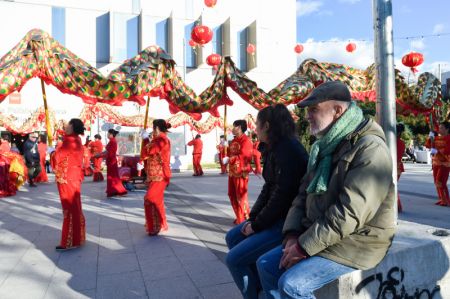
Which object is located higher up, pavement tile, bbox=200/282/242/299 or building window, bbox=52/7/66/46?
building window, bbox=52/7/66/46

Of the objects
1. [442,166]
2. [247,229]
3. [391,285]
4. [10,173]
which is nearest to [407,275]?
[391,285]

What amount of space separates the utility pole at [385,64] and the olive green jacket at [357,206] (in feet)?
4.12

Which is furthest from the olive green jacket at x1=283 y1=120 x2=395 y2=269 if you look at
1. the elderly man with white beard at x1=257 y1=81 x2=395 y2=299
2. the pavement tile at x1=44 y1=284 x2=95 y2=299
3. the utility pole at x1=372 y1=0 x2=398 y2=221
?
the pavement tile at x1=44 y1=284 x2=95 y2=299

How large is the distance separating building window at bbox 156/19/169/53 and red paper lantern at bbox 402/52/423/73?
17.1m

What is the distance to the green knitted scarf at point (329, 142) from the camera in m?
1.93

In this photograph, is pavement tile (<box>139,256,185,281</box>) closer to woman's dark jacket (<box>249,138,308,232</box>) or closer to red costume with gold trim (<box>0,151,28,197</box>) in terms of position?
woman's dark jacket (<box>249,138,308,232</box>)

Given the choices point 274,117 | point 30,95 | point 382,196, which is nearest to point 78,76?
point 274,117

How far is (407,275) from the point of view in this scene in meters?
2.19

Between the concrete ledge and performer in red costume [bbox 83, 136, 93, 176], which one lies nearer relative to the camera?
the concrete ledge

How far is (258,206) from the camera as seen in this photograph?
2738mm

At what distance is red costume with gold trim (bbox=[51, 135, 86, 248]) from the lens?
4434 mm

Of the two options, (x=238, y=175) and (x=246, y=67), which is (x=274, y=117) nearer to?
(x=238, y=175)

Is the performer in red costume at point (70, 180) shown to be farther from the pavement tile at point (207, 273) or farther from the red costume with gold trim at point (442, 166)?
the red costume with gold trim at point (442, 166)

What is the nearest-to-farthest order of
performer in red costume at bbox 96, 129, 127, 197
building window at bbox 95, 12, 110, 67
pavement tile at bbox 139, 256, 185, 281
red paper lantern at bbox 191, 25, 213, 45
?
1. pavement tile at bbox 139, 256, 185, 281
2. red paper lantern at bbox 191, 25, 213, 45
3. performer in red costume at bbox 96, 129, 127, 197
4. building window at bbox 95, 12, 110, 67
